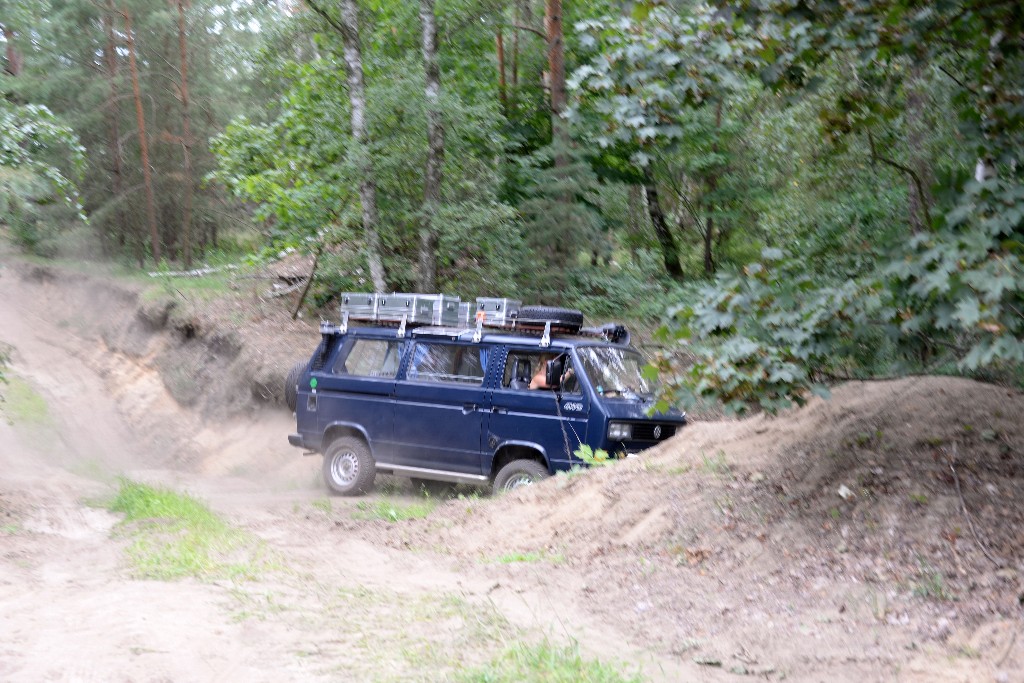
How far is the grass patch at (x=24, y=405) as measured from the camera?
18.8 m

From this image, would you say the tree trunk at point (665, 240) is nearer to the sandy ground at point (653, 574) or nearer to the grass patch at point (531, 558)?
the sandy ground at point (653, 574)

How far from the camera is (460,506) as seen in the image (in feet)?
34.7

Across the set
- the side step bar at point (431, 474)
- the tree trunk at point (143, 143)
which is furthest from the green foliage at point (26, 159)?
the tree trunk at point (143, 143)

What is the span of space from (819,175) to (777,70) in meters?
9.46

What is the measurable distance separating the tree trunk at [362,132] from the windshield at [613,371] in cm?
710

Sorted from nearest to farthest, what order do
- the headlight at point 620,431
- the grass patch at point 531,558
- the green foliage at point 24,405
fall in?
1. the grass patch at point 531,558
2. the headlight at point 620,431
3. the green foliage at point 24,405

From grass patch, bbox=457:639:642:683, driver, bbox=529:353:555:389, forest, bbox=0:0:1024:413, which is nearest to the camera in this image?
grass patch, bbox=457:639:642:683

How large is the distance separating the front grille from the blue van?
0.01 meters

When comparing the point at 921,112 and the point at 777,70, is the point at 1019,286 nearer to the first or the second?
the point at 777,70

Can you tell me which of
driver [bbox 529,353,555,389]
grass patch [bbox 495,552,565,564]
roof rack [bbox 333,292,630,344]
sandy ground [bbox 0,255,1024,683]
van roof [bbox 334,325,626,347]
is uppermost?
roof rack [bbox 333,292,630,344]

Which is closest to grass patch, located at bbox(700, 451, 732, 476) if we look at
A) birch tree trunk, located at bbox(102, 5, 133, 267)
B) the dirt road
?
the dirt road

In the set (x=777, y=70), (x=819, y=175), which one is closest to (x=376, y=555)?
(x=777, y=70)

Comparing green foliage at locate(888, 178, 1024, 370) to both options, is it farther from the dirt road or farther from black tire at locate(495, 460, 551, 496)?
black tire at locate(495, 460, 551, 496)

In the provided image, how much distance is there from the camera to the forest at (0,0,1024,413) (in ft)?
21.8
